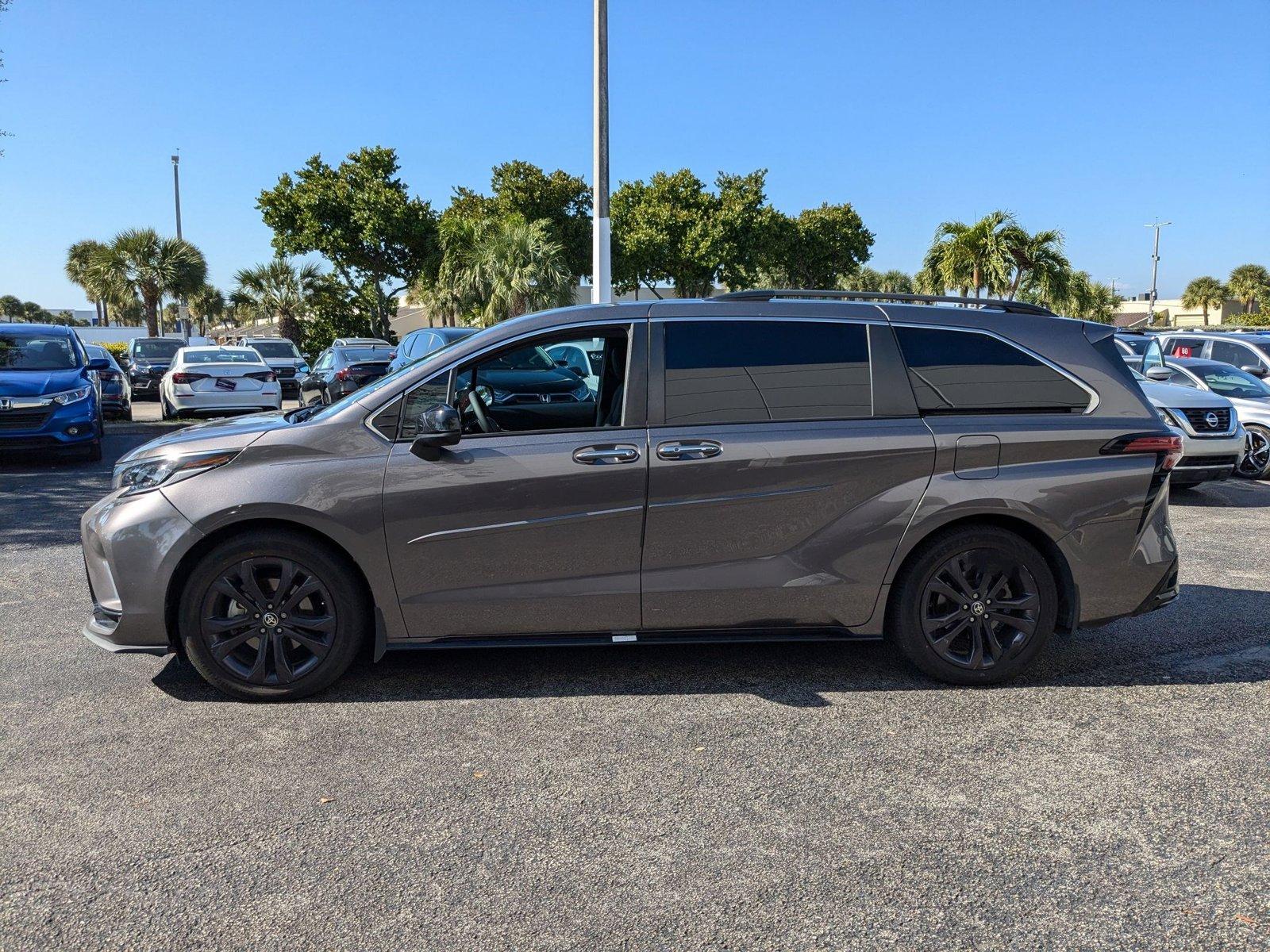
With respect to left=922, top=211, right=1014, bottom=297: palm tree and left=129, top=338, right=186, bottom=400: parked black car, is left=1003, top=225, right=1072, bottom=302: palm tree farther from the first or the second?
left=129, top=338, right=186, bottom=400: parked black car

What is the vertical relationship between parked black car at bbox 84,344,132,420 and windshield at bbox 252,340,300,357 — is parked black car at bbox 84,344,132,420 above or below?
below

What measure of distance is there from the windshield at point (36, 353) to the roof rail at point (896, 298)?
10535 millimetres

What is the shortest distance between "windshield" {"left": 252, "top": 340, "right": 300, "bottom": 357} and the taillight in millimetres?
26086

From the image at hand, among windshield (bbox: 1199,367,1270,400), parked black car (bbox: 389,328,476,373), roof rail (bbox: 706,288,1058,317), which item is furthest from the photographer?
parked black car (bbox: 389,328,476,373)

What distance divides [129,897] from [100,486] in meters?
8.73

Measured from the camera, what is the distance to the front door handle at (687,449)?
14.7ft

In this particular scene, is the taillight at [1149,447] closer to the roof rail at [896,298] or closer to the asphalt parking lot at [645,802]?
the roof rail at [896,298]

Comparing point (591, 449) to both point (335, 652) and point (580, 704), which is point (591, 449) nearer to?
point (580, 704)

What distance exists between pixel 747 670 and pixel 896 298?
1.99 metres

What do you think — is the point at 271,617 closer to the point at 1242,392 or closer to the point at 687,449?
the point at 687,449

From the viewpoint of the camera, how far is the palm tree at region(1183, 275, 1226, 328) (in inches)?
3265

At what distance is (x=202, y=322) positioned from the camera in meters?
75.9

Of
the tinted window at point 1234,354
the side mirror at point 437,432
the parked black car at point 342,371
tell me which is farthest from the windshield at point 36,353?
the tinted window at point 1234,354

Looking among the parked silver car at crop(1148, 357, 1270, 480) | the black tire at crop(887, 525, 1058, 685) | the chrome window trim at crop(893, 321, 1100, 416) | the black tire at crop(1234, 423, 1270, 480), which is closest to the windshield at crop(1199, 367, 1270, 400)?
the parked silver car at crop(1148, 357, 1270, 480)
